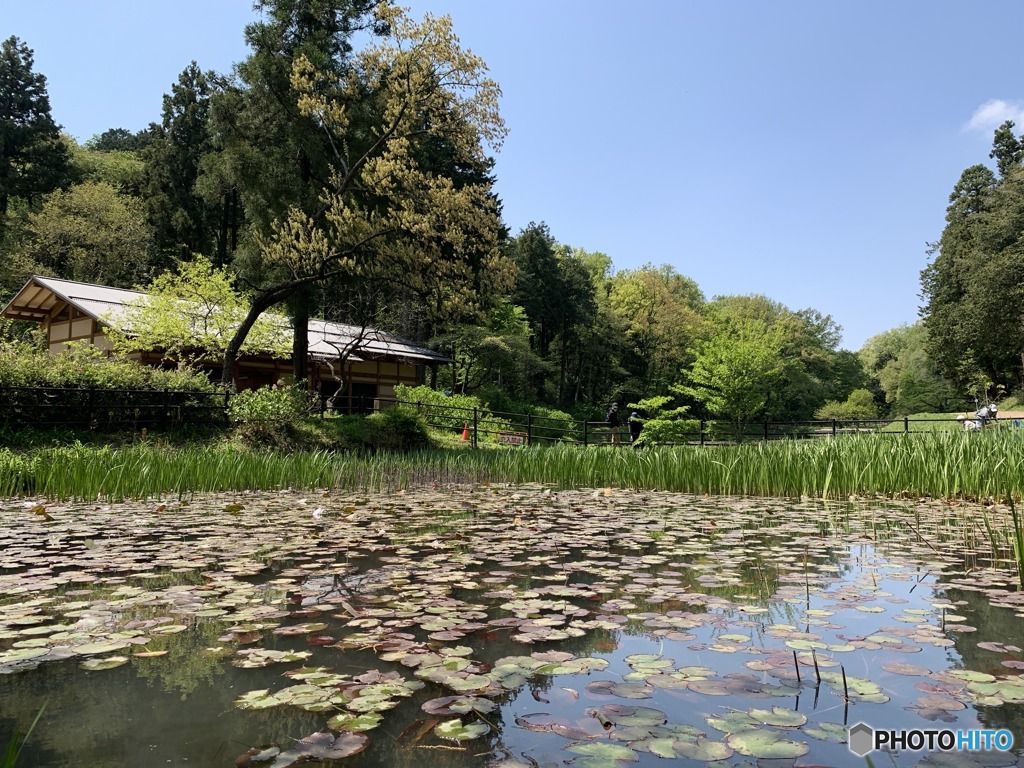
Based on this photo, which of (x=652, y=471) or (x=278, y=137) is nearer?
(x=652, y=471)

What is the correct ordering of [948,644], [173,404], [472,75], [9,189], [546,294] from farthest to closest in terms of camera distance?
1. [546,294]
2. [9,189]
3. [472,75]
4. [173,404]
5. [948,644]

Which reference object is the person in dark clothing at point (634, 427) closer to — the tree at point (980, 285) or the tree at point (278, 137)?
the tree at point (278, 137)

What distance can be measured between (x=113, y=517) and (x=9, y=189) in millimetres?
32486

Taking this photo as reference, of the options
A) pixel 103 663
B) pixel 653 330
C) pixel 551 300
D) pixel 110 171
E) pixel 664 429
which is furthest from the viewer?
pixel 653 330

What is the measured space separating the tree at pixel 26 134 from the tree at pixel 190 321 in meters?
17.0

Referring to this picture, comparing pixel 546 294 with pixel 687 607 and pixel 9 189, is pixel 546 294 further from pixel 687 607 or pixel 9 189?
pixel 687 607

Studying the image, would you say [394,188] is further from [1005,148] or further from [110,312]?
[1005,148]

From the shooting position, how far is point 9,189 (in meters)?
28.2

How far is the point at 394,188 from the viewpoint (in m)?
14.1

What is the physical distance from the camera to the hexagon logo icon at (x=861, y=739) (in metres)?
1.50

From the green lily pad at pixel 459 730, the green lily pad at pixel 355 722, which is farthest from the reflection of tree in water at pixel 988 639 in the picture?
the green lily pad at pixel 355 722

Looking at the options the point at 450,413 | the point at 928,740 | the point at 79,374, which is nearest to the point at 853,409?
the point at 450,413

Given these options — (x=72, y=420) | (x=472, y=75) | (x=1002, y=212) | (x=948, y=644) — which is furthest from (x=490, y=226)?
(x=1002, y=212)

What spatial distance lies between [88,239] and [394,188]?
845 inches
